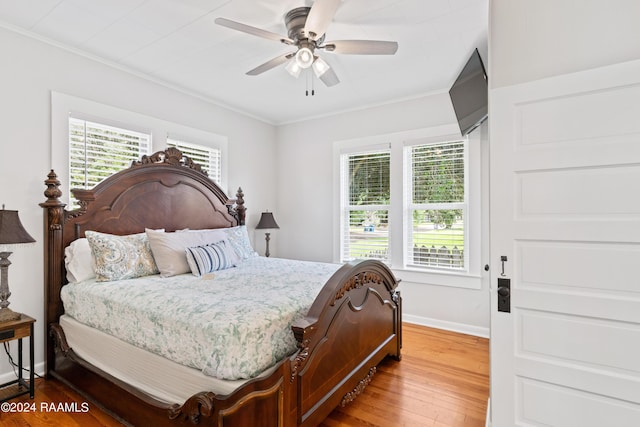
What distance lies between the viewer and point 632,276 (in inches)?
55.1

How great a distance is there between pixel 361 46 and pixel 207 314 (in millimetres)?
1962

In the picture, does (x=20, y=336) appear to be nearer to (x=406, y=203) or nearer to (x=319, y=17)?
(x=319, y=17)

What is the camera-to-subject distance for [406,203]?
4.00m

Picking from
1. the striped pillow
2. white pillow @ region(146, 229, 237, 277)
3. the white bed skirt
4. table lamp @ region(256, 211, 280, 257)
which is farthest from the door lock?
table lamp @ region(256, 211, 280, 257)

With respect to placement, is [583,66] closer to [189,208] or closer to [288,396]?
[288,396]

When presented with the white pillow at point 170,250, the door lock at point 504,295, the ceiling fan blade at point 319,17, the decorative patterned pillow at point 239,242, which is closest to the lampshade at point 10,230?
the white pillow at point 170,250

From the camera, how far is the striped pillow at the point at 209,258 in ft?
9.14

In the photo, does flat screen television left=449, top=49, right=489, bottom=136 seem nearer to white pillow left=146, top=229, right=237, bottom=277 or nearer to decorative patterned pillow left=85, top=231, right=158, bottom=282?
white pillow left=146, top=229, right=237, bottom=277

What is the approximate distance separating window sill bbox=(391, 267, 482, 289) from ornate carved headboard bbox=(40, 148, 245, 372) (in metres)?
2.30

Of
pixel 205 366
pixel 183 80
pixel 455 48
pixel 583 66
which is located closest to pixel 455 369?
pixel 205 366

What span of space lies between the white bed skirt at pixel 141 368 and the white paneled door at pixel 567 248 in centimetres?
131

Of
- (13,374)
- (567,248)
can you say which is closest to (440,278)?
(567,248)

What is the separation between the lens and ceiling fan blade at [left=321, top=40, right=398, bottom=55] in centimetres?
214

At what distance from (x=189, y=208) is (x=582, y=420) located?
3.56 meters
